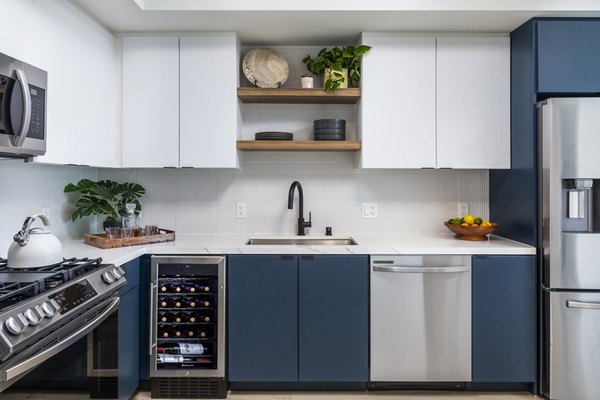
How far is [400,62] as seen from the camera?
284 centimetres

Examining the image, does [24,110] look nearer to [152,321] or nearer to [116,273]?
[116,273]

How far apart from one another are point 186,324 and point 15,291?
1.18 m

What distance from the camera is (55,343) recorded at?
1.58 metres

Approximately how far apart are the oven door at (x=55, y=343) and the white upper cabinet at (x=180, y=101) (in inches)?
42.3

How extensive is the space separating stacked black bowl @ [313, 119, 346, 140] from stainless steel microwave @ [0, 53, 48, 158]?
1582 mm

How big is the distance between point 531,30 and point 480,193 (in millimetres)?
1097

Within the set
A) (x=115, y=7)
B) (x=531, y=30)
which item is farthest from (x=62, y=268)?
(x=531, y=30)

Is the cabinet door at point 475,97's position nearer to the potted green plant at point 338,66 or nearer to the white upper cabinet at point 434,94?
the white upper cabinet at point 434,94

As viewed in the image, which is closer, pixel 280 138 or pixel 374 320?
pixel 374 320

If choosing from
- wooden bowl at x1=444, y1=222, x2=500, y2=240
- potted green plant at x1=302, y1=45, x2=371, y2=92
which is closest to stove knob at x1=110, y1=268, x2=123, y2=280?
potted green plant at x1=302, y1=45, x2=371, y2=92

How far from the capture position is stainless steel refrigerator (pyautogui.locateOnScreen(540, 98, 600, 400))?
→ 243cm

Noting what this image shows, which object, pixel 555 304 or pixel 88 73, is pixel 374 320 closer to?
pixel 555 304

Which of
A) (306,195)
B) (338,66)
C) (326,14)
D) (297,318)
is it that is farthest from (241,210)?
(326,14)

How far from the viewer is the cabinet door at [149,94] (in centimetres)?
285
